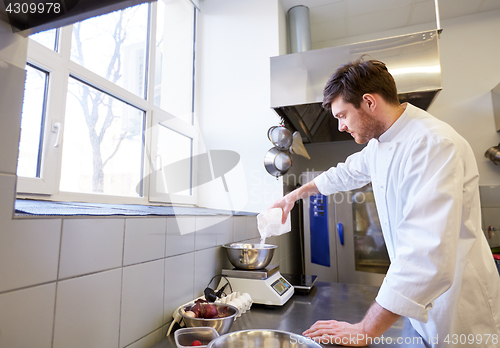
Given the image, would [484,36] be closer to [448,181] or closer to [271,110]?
[271,110]

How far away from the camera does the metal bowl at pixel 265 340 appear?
784mm

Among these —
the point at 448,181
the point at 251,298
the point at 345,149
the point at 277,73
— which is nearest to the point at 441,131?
the point at 448,181

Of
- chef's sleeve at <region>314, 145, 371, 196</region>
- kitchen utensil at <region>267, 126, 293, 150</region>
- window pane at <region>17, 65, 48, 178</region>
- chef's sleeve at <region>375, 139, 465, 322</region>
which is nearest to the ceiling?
kitchen utensil at <region>267, 126, 293, 150</region>

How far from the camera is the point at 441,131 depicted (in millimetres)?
892

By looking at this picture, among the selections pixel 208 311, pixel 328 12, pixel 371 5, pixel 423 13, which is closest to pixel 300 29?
pixel 328 12

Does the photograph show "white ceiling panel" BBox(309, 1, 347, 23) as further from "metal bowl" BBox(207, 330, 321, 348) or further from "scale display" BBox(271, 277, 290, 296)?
"metal bowl" BBox(207, 330, 321, 348)

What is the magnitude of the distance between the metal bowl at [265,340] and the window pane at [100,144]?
930mm

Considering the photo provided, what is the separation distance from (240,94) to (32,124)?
140 centimetres

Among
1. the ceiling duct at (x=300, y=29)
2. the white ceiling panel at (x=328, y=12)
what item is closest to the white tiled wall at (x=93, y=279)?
the ceiling duct at (x=300, y=29)

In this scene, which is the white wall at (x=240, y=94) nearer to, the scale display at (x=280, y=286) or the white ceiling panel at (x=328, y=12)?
the white ceiling panel at (x=328, y=12)

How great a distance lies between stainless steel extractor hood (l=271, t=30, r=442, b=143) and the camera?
167 cm

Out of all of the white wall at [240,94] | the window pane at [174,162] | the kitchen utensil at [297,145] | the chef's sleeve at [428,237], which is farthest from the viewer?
the kitchen utensil at [297,145]

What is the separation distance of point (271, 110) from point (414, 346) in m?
1.62

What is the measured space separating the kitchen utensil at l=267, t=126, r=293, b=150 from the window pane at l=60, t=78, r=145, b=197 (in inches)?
31.7
